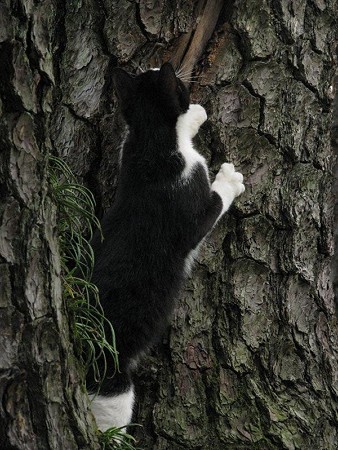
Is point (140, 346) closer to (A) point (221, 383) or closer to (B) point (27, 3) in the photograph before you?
(A) point (221, 383)

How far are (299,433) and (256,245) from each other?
84 cm

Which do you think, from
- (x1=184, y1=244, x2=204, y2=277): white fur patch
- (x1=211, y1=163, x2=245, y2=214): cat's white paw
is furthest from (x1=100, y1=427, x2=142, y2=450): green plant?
(x1=211, y1=163, x2=245, y2=214): cat's white paw

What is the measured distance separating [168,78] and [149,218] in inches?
24.2

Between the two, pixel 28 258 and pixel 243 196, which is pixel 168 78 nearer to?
pixel 243 196

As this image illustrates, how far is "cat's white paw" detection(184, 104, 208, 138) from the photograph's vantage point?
11.5 ft

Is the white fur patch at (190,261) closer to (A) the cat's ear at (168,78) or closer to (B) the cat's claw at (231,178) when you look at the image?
(B) the cat's claw at (231,178)

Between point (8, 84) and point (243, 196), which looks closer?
point (8, 84)

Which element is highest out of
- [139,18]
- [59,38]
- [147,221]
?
[139,18]

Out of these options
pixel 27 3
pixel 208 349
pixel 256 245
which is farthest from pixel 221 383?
pixel 27 3

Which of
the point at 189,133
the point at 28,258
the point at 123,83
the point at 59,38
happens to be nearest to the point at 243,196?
the point at 189,133

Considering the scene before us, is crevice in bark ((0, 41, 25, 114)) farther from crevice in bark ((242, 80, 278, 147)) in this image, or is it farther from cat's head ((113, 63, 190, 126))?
crevice in bark ((242, 80, 278, 147))

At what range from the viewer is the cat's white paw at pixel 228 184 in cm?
350

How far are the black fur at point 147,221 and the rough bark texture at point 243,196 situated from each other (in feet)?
0.36

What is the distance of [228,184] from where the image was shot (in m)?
3.52
